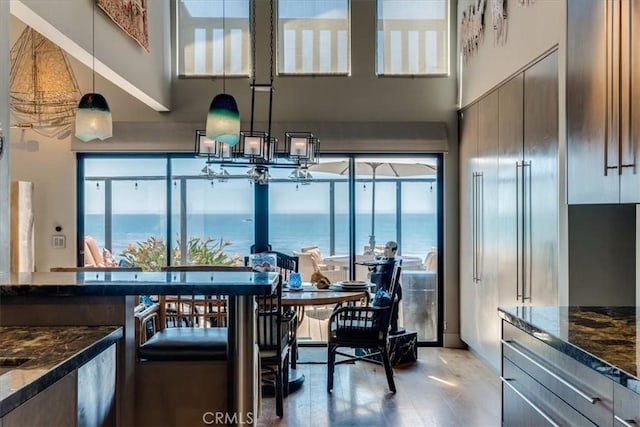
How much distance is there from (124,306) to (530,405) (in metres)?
1.70

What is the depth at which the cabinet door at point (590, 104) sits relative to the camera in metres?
2.15

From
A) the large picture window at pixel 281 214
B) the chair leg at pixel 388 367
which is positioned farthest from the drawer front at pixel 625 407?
the large picture window at pixel 281 214

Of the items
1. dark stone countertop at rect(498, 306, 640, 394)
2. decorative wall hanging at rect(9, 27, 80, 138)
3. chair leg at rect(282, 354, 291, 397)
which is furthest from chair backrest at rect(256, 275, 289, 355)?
Answer: decorative wall hanging at rect(9, 27, 80, 138)

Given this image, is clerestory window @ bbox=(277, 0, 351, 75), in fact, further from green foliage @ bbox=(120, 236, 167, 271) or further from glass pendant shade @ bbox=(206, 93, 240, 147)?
glass pendant shade @ bbox=(206, 93, 240, 147)

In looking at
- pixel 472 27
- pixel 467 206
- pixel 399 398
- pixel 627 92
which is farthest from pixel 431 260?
pixel 627 92

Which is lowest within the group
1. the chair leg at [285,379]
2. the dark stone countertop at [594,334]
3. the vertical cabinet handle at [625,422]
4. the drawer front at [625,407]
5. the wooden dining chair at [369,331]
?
the chair leg at [285,379]

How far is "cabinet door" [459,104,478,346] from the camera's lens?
502 cm

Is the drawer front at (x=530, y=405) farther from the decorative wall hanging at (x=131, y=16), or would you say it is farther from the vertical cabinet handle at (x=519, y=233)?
the decorative wall hanging at (x=131, y=16)

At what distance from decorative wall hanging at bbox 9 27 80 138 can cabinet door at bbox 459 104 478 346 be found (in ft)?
14.0

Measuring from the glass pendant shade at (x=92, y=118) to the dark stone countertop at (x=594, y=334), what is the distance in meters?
2.36

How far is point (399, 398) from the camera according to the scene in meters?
3.95

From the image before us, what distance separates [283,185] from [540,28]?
310 cm

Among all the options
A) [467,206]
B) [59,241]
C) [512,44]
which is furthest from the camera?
[59,241]

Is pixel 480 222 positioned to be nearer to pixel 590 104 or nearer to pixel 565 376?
pixel 590 104
